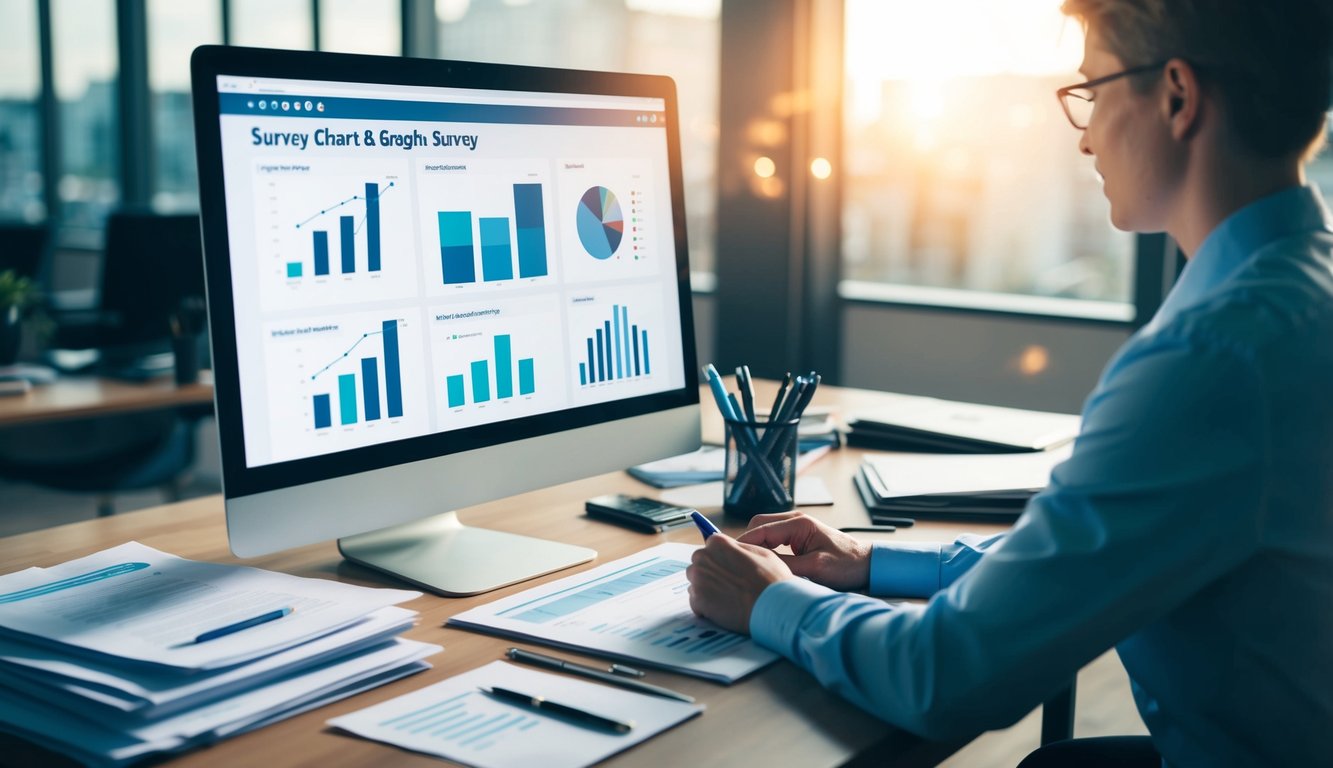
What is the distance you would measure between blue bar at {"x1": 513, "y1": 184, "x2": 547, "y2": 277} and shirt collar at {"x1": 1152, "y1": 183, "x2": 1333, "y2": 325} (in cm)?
65

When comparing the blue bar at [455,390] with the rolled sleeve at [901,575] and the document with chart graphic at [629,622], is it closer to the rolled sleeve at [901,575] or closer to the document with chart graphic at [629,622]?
the document with chart graphic at [629,622]

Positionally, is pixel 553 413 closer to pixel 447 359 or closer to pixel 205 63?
pixel 447 359

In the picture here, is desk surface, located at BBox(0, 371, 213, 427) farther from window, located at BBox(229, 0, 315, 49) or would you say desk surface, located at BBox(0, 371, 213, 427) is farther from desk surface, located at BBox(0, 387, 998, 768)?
window, located at BBox(229, 0, 315, 49)

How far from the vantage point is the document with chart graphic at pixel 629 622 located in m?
0.96

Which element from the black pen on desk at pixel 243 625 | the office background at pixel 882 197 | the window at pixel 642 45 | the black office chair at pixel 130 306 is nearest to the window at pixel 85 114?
the office background at pixel 882 197

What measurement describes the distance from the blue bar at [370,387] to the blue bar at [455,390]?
0.27 feet

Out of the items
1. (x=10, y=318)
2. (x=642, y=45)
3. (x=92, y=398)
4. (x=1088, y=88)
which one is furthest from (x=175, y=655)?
(x=642, y=45)

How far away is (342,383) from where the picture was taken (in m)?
1.09

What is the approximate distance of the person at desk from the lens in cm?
80

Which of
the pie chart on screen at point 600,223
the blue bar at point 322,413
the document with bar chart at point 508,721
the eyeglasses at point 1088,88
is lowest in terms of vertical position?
the document with bar chart at point 508,721

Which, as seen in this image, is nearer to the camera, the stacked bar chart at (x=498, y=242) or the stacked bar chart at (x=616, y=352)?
the stacked bar chart at (x=498, y=242)

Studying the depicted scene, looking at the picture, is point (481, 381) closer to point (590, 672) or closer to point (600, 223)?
point (600, 223)

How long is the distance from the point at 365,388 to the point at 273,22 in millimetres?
5401

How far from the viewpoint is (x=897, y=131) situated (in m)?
4.35
